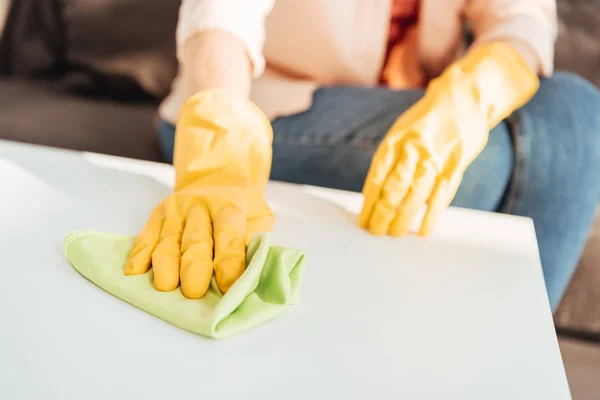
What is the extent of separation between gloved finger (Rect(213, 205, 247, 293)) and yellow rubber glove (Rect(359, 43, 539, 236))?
0.45ft

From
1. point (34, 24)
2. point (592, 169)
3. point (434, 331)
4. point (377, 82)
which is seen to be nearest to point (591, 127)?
point (592, 169)

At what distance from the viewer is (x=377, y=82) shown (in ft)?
3.15

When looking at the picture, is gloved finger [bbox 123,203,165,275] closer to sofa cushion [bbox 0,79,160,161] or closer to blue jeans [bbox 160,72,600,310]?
blue jeans [bbox 160,72,600,310]

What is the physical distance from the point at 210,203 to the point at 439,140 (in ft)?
0.85

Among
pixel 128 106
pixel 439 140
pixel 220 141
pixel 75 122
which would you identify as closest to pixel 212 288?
pixel 220 141

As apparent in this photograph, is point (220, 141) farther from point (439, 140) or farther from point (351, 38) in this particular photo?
point (351, 38)

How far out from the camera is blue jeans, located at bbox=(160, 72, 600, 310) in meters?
0.72

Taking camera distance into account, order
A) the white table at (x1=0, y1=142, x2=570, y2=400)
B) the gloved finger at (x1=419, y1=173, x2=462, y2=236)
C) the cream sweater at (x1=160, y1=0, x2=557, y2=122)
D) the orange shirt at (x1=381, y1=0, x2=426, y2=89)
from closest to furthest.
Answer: the white table at (x1=0, y1=142, x2=570, y2=400), the gloved finger at (x1=419, y1=173, x2=462, y2=236), the cream sweater at (x1=160, y1=0, x2=557, y2=122), the orange shirt at (x1=381, y1=0, x2=426, y2=89)

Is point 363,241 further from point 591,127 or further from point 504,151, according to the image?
point 591,127

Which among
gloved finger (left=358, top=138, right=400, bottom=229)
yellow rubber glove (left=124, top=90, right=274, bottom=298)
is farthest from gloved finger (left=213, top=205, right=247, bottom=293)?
gloved finger (left=358, top=138, right=400, bottom=229)

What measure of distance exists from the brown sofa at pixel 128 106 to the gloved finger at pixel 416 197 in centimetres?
44

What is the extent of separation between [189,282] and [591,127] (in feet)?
1.85

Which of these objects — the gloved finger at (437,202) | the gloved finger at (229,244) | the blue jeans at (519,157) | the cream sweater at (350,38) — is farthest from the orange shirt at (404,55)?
the gloved finger at (229,244)

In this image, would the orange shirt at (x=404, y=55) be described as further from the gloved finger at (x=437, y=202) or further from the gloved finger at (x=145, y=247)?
the gloved finger at (x=145, y=247)
